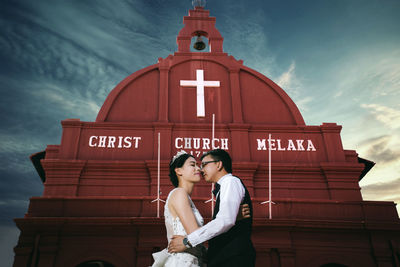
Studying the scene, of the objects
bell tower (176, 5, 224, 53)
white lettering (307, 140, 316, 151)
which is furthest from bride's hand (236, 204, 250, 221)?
bell tower (176, 5, 224, 53)

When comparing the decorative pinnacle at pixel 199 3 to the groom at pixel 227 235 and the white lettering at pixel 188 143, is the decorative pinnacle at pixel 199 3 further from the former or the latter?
the groom at pixel 227 235

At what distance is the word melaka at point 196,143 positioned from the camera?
12.0 metres

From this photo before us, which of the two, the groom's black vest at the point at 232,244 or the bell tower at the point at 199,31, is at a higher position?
the bell tower at the point at 199,31

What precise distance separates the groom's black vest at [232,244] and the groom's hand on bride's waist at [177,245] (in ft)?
1.02

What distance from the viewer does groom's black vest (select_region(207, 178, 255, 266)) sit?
2.79 m

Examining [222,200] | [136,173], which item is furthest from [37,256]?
[222,200]

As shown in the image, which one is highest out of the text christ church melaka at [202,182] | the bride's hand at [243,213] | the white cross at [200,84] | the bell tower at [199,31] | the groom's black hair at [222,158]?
the bell tower at [199,31]

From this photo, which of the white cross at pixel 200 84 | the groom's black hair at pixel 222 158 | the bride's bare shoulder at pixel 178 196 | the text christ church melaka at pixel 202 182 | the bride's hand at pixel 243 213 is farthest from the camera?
the white cross at pixel 200 84

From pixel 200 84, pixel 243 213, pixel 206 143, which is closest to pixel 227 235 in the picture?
pixel 243 213

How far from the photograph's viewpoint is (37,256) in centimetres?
932

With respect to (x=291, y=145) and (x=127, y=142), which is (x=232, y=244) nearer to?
(x=127, y=142)

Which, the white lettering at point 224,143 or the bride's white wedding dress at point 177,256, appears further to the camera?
the white lettering at point 224,143

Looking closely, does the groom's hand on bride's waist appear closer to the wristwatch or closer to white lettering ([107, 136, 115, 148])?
the wristwatch

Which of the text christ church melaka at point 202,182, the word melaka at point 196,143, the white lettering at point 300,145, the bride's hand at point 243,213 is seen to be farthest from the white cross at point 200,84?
the bride's hand at point 243,213
